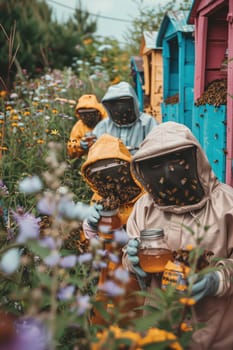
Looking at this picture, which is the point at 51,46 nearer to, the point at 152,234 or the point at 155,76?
the point at 155,76

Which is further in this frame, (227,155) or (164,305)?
(227,155)

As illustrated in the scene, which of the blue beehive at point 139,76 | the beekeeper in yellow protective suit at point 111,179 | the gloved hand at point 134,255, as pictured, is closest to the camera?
the gloved hand at point 134,255

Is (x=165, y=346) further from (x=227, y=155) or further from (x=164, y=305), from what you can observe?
(x=227, y=155)

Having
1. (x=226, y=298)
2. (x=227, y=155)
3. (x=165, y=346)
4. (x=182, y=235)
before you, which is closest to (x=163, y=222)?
(x=182, y=235)

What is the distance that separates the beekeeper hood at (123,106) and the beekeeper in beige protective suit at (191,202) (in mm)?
2663

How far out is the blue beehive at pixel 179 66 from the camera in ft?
20.6

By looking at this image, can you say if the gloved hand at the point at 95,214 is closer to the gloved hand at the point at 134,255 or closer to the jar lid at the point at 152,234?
the gloved hand at the point at 134,255

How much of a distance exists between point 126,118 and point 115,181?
212 cm

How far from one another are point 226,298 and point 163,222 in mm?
431

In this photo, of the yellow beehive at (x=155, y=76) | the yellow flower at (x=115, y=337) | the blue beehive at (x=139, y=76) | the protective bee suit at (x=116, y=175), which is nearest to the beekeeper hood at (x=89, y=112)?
the yellow beehive at (x=155, y=76)

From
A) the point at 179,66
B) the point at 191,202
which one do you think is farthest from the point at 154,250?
the point at 179,66

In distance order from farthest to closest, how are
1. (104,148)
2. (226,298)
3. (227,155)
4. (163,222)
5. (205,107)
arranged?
(205,107) → (227,155) → (104,148) → (163,222) → (226,298)

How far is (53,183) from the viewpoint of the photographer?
4.07 feet

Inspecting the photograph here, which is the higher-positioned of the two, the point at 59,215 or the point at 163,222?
the point at 59,215
